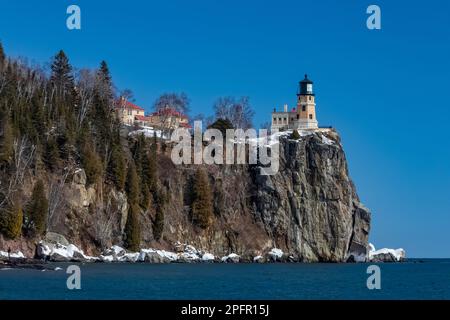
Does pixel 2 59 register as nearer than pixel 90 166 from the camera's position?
No

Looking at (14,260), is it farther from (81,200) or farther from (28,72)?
(28,72)

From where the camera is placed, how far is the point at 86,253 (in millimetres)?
85562

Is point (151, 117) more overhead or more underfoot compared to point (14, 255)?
more overhead

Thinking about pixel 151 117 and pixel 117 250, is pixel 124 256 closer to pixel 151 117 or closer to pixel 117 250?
pixel 117 250

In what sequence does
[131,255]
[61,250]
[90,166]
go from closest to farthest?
1. [61,250]
2. [90,166]
3. [131,255]

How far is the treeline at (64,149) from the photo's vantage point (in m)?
79.4

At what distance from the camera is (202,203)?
105 m

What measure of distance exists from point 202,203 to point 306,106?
33.0 m

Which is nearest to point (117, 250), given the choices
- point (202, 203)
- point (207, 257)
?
point (207, 257)

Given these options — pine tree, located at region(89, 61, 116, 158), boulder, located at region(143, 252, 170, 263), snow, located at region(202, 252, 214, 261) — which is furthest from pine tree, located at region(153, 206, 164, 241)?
pine tree, located at region(89, 61, 116, 158)

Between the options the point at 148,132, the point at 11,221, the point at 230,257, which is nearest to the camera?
the point at 11,221

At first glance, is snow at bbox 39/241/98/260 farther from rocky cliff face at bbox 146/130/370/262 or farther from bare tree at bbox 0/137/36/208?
rocky cliff face at bbox 146/130/370/262

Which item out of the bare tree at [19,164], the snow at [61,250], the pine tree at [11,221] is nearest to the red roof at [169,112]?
the bare tree at [19,164]
